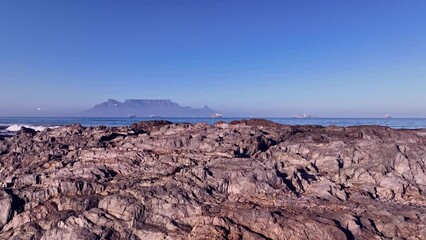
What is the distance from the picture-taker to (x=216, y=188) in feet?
44.4

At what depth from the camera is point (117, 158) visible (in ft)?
53.7

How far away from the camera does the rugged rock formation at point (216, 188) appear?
36.4ft

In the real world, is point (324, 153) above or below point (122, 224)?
above

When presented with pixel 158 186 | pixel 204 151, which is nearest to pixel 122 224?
pixel 158 186

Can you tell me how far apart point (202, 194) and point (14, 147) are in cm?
1467

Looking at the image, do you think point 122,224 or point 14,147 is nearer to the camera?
point 122,224

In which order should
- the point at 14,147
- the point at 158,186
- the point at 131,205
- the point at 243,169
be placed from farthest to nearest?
1. the point at 14,147
2. the point at 243,169
3. the point at 158,186
4. the point at 131,205

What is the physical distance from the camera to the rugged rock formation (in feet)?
36.4

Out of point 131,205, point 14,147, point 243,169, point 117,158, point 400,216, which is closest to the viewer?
point 400,216

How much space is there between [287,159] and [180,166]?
5.60 m

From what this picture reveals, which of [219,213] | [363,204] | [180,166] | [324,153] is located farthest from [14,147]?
[363,204]

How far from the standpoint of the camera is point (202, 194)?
42.7 ft

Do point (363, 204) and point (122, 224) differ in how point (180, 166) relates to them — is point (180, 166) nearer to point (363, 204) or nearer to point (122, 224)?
point (122, 224)

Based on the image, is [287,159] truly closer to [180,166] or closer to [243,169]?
[243,169]
